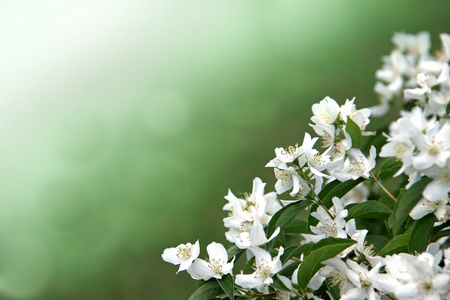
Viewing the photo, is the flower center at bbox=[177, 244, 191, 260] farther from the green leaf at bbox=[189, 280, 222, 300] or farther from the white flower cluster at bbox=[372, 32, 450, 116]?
the white flower cluster at bbox=[372, 32, 450, 116]

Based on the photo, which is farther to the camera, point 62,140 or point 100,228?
point 62,140

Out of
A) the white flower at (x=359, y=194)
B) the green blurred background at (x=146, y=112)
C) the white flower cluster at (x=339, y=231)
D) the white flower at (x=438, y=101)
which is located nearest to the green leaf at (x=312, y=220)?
the white flower cluster at (x=339, y=231)

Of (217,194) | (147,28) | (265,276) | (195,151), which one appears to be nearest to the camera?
(265,276)

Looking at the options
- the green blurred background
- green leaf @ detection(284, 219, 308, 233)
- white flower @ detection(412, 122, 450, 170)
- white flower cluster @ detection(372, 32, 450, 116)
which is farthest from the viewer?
the green blurred background

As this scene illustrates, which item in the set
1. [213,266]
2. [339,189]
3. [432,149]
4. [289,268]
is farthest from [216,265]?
[432,149]

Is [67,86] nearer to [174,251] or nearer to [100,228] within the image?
[100,228]


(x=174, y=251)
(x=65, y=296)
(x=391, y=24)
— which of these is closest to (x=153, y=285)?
(x=65, y=296)

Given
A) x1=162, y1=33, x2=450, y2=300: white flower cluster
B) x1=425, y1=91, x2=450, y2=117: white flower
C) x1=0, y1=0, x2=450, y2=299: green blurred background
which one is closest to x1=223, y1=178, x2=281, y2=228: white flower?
x1=162, y1=33, x2=450, y2=300: white flower cluster
